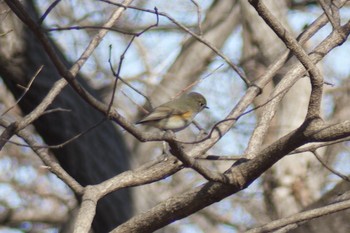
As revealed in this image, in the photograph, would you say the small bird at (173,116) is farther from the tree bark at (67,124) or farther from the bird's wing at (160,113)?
the tree bark at (67,124)

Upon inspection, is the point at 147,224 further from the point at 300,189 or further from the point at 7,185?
the point at 7,185

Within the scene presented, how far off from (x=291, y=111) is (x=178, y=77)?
121 cm

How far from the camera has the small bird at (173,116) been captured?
4.46m

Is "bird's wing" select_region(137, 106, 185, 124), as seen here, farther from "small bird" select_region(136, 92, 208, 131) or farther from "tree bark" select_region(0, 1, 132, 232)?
"tree bark" select_region(0, 1, 132, 232)

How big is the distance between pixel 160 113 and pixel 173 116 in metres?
0.15

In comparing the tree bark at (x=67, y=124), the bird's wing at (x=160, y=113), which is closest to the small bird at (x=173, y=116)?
the bird's wing at (x=160, y=113)

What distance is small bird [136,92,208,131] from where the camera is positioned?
4.46 m

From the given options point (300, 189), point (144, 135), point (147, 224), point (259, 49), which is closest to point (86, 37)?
point (259, 49)

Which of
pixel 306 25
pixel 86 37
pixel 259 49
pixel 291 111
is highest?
pixel 86 37

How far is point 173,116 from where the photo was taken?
15.1 ft

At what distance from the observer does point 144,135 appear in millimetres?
2355

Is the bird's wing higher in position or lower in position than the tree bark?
lower

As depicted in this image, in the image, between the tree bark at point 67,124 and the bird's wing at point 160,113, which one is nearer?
the bird's wing at point 160,113

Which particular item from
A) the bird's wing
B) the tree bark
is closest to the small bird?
the bird's wing
